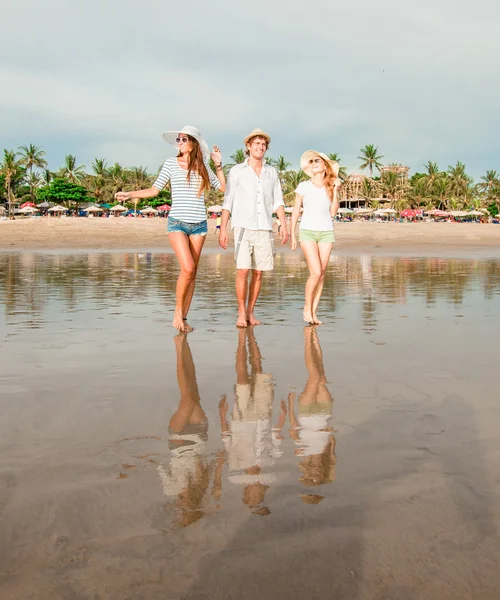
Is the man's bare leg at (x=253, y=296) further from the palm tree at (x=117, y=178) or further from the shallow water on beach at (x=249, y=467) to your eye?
the palm tree at (x=117, y=178)

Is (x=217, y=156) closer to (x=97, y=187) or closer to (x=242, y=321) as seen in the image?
(x=242, y=321)

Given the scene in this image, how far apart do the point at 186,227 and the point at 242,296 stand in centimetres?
89

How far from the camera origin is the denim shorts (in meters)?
6.46

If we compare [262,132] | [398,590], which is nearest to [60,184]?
[262,132]

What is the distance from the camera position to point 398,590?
1620 millimetres

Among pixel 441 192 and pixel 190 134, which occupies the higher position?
pixel 441 192

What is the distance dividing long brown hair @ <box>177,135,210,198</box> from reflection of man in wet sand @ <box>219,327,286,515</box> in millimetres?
2795

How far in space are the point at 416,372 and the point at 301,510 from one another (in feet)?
7.44

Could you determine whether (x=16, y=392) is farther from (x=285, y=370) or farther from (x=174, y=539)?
(x=174, y=539)

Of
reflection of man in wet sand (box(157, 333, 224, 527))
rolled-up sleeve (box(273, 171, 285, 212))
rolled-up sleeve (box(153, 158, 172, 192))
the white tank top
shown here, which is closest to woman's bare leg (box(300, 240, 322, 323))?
the white tank top

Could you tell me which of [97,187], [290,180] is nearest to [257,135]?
[290,180]

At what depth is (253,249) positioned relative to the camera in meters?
6.79

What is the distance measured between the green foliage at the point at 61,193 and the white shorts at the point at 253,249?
266 feet

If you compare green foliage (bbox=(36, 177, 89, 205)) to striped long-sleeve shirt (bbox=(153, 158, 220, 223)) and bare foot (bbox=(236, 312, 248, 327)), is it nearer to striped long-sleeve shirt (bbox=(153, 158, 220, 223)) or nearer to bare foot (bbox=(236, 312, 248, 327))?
striped long-sleeve shirt (bbox=(153, 158, 220, 223))
